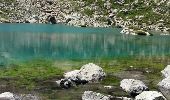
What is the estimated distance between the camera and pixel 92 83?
55.0 meters

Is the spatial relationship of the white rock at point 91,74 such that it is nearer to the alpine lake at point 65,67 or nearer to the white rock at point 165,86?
the alpine lake at point 65,67

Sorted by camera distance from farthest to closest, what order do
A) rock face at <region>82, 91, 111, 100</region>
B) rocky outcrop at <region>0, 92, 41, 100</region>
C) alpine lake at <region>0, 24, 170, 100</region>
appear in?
alpine lake at <region>0, 24, 170, 100</region> → rock face at <region>82, 91, 111, 100</region> → rocky outcrop at <region>0, 92, 41, 100</region>

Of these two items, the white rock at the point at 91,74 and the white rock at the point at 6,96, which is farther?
the white rock at the point at 91,74

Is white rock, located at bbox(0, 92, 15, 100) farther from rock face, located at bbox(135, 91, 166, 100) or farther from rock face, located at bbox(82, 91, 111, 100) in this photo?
rock face, located at bbox(135, 91, 166, 100)

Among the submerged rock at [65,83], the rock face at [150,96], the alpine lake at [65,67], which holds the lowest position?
the alpine lake at [65,67]

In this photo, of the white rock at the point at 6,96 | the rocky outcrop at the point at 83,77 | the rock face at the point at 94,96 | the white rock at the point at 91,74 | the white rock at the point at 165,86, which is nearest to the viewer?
the white rock at the point at 6,96

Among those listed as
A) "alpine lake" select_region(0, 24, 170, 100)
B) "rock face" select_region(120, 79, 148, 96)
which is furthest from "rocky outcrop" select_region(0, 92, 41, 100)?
"rock face" select_region(120, 79, 148, 96)

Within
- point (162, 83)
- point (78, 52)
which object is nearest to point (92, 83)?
point (162, 83)

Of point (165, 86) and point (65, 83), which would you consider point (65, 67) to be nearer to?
point (65, 83)

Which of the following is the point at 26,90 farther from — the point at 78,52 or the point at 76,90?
the point at 78,52

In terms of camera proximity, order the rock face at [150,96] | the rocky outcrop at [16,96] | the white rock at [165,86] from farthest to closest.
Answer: the white rock at [165,86], the rock face at [150,96], the rocky outcrop at [16,96]

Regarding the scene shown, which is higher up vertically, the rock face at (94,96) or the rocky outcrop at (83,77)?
the rock face at (94,96)

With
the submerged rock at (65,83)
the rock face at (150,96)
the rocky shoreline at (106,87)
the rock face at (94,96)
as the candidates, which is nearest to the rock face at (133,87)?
the rocky shoreline at (106,87)

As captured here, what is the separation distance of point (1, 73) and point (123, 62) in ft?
90.3
